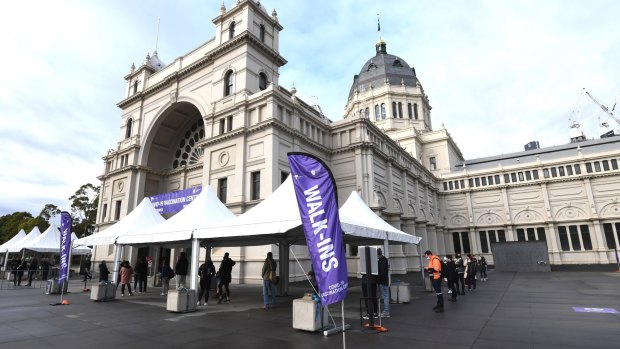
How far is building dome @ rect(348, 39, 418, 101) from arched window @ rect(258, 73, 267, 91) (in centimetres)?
3901

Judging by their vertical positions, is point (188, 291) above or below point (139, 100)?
below

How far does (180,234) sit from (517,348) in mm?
11455

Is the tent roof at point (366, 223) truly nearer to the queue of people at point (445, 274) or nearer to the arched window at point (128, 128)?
the queue of people at point (445, 274)

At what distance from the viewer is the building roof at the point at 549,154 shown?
50.0 metres

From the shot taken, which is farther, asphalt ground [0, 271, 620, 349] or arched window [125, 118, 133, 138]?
arched window [125, 118, 133, 138]

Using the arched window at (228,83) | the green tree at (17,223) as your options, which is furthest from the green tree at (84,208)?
the arched window at (228,83)

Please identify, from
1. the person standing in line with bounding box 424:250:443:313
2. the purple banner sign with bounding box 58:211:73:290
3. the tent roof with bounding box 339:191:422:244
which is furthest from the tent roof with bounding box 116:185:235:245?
the person standing in line with bounding box 424:250:443:313

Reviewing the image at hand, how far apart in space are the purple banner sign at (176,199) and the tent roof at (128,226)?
7650 millimetres

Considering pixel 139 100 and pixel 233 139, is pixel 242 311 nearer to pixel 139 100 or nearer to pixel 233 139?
pixel 233 139

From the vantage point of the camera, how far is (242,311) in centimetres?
1159

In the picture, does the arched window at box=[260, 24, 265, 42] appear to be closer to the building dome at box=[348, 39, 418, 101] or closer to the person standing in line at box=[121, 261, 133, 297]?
the person standing in line at box=[121, 261, 133, 297]

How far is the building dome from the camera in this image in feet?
211

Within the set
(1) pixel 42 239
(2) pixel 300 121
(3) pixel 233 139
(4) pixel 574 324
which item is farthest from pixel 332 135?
(1) pixel 42 239

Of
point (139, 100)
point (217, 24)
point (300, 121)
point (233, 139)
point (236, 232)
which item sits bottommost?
point (236, 232)
